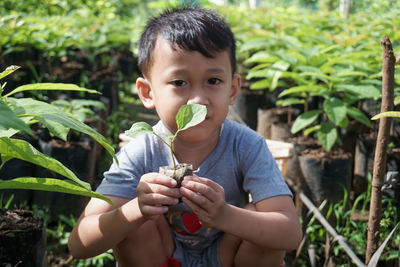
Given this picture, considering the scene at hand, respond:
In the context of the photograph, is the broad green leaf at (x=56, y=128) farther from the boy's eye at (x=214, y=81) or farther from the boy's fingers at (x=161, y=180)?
the boy's eye at (x=214, y=81)

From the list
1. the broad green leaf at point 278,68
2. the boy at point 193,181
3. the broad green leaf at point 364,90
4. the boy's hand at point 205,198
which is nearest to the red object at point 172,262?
the boy at point 193,181

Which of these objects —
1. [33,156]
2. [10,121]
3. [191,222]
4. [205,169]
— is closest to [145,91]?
[205,169]

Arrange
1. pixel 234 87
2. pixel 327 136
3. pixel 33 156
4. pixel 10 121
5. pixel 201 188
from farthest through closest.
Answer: pixel 327 136
pixel 234 87
pixel 201 188
pixel 33 156
pixel 10 121

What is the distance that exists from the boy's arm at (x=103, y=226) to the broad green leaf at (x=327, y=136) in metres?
1.37

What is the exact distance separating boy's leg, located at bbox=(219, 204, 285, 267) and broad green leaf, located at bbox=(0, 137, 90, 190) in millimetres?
656

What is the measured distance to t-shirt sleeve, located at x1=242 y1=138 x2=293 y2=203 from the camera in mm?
1602

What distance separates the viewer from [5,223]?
1547mm

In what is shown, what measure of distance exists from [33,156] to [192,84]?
24.3 inches

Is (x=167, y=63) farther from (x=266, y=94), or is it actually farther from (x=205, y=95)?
(x=266, y=94)

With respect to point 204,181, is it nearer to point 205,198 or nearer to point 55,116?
point 205,198

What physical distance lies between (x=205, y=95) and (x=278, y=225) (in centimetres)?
47

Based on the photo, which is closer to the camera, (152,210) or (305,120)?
(152,210)

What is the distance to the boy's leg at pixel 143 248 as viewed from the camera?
1.56 m

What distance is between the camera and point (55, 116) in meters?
1.13
